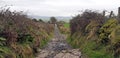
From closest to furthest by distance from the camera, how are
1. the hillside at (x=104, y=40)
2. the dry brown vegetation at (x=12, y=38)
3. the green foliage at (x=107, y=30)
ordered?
the dry brown vegetation at (x=12, y=38) → the hillside at (x=104, y=40) → the green foliage at (x=107, y=30)

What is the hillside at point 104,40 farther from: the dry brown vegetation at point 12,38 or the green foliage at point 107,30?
the dry brown vegetation at point 12,38

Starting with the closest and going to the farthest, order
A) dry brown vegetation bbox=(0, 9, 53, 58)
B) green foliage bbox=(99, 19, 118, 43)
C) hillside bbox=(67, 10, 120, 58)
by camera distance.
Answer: dry brown vegetation bbox=(0, 9, 53, 58)
hillside bbox=(67, 10, 120, 58)
green foliage bbox=(99, 19, 118, 43)

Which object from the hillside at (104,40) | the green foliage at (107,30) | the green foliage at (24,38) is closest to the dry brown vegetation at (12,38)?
the green foliage at (24,38)

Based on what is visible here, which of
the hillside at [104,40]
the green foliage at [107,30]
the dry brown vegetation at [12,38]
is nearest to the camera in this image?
the dry brown vegetation at [12,38]

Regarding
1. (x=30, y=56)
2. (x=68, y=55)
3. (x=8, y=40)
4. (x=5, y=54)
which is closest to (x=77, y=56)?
(x=68, y=55)

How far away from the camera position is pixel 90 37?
25578 millimetres

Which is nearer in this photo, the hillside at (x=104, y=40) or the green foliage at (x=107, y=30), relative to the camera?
the hillside at (x=104, y=40)

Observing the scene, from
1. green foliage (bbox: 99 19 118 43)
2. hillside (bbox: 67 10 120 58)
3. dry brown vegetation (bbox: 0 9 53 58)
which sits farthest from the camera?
green foliage (bbox: 99 19 118 43)

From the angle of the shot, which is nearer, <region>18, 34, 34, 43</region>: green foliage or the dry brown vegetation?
the dry brown vegetation

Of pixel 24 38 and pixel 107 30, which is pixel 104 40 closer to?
pixel 107 30

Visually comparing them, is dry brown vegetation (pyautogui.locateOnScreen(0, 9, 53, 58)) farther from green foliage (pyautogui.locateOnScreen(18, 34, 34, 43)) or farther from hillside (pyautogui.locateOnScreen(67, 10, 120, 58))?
hillside (pyautogui.locateOnScreen(67, 10, 120, 58))

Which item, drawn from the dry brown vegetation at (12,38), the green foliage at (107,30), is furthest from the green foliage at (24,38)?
the green foliage at (107,30)

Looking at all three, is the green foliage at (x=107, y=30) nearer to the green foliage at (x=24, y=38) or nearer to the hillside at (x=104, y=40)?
the hillside at (x=104, y=40)

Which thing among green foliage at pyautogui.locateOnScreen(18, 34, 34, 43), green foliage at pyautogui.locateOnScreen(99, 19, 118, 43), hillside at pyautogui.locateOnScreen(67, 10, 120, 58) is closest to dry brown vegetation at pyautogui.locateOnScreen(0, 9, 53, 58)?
green foliage at pyautogui.locateOnScreen(18, 34, 34, 43)
